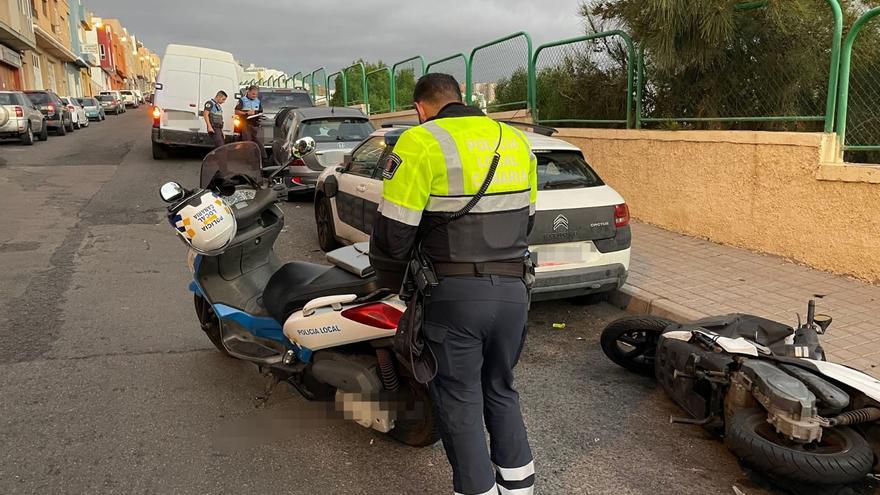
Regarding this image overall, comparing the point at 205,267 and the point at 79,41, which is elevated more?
the point at 79,41

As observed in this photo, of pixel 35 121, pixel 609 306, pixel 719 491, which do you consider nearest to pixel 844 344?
pixel 609 306

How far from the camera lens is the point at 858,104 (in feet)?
20.7

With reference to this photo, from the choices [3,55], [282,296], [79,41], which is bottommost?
[282,296]

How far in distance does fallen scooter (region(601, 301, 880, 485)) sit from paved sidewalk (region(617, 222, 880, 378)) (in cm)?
129

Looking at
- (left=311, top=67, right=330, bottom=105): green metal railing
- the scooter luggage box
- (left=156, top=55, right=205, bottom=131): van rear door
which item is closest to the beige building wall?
the scooter luggage box

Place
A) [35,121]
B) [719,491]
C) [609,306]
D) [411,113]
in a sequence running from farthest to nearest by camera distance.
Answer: [35,121], [411,113], [609,306], [719,491]

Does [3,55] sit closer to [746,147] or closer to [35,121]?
[35,121]

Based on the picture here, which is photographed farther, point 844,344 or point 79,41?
point 79,41

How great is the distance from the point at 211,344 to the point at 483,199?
9.93 ft

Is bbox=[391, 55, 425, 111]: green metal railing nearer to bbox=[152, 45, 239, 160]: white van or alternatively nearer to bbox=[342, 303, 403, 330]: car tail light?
bbox=[152, 45, 239, 160]: white van

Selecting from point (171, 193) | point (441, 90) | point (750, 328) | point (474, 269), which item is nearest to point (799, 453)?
point (750, 328)

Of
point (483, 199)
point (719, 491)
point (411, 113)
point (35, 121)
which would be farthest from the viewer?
point (35, 121)

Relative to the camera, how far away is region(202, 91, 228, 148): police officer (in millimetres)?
14531

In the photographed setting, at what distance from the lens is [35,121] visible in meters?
20.3
